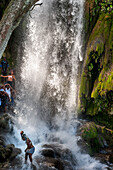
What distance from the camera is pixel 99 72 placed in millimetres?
8938

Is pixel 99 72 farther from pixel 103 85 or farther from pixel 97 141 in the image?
pixel 97 141

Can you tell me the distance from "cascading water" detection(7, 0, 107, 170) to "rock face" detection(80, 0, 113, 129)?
905 mm

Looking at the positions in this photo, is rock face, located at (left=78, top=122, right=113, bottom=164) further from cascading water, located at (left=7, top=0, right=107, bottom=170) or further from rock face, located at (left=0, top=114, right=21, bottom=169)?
rock face, located at (left=0, top=114, right=21, bottom=169)

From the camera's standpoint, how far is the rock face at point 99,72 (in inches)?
331

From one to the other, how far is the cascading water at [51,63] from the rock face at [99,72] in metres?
0.90

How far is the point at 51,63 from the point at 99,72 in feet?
10.5

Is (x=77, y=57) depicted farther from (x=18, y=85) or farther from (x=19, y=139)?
(x=19, y=139)

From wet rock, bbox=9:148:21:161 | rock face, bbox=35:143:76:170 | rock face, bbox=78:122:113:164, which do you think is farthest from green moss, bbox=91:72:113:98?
wet rock, bbox=9:148:21:161

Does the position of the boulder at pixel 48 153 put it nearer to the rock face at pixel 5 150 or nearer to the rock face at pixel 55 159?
the rock face at pixel 55 159

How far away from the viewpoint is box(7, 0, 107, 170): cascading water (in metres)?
10.2

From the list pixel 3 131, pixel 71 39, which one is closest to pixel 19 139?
pixel 3 131

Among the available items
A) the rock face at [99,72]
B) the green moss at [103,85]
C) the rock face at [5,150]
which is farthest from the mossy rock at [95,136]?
the rock face at [5,150]

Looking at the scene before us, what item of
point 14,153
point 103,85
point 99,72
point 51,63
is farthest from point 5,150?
point 51,63

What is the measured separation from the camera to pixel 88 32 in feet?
33.2
